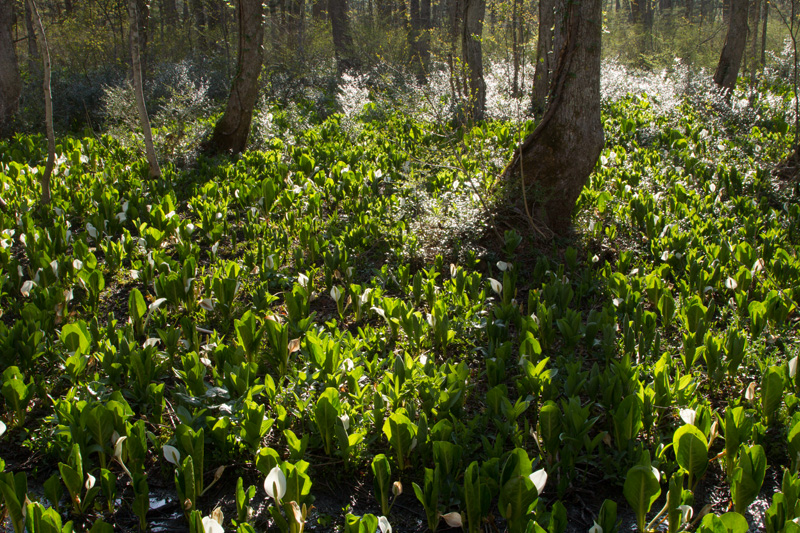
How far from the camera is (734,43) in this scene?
39.3 feet

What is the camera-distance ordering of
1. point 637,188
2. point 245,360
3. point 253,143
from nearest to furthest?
point 245,360
point 637,188
point 253,143

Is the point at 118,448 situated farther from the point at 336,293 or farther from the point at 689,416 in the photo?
the point at 689,416

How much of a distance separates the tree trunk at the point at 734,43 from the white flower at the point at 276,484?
13.1 metres

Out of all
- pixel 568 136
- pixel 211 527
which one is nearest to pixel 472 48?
pixel 568 136

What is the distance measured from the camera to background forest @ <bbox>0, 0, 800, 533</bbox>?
224cm

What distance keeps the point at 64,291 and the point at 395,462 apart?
2693mm

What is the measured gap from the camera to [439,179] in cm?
648

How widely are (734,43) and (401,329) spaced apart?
12010 millimetres

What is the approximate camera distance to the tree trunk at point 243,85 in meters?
8.02

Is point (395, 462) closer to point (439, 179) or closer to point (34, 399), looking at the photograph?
point (34, 399)

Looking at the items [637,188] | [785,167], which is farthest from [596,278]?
[785,167]

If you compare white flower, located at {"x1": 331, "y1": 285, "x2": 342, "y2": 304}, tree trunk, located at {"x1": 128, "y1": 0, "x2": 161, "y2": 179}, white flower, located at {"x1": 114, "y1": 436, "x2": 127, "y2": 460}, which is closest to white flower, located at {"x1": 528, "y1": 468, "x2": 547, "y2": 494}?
white flower, located at {"x1": 114, "y1": 436, "x2": 127, "y2": 460}

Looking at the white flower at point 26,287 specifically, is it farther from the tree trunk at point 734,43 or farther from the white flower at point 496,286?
the tree trunk at point 734,43

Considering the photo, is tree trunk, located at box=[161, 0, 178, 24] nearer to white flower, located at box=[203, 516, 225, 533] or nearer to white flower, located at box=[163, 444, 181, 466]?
white flower, located at box=[163, 444, 181, 466]
